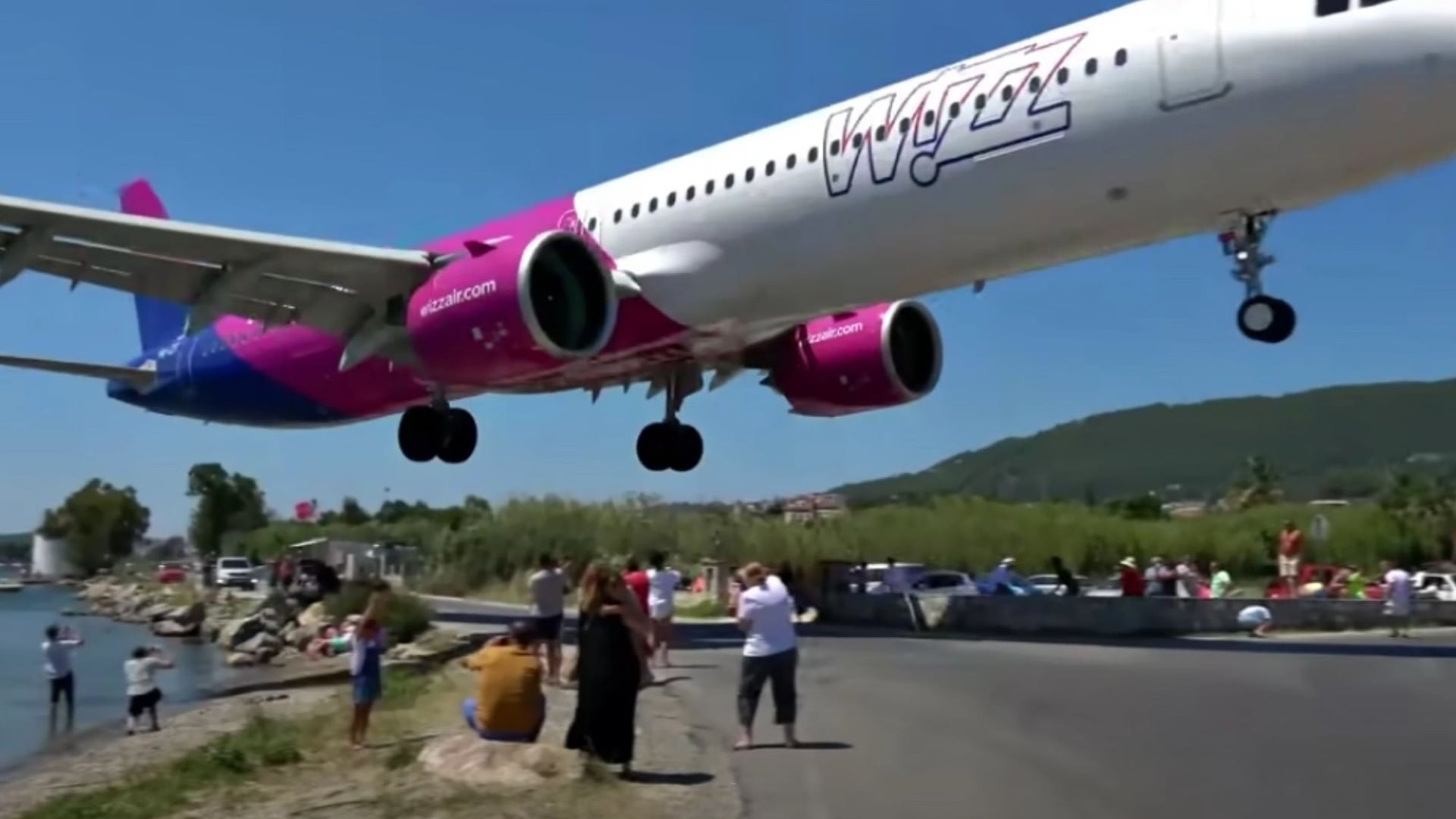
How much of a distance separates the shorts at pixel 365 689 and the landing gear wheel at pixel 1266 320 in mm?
10441

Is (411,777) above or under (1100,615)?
under

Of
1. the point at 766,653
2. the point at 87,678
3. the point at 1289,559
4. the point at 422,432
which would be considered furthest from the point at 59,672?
the point at 1289,559

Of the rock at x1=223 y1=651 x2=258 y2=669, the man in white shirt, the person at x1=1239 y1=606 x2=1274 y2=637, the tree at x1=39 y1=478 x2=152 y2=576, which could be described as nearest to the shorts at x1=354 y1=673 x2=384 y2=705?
the man in white shirt

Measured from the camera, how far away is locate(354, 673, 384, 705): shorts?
14.7m

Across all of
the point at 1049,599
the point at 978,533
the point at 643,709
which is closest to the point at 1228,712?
the point at 643,709

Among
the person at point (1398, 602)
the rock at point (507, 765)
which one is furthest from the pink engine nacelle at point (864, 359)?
the rock at point (507, 765)

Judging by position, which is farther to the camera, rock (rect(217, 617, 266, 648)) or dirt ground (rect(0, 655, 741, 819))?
rock (rect(217, 617, 266, 648))

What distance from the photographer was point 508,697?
11500 millimetres

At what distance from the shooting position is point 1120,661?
18.7 meters

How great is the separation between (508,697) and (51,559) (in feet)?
509

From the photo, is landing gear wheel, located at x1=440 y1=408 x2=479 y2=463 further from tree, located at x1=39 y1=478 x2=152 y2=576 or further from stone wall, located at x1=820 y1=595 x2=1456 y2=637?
tree, located at x1=39 y1=478 x2=152 y2=576

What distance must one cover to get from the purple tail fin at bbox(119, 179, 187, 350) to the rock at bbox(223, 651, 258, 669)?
301 inches

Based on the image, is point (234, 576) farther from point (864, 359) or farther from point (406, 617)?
point (864, 359)

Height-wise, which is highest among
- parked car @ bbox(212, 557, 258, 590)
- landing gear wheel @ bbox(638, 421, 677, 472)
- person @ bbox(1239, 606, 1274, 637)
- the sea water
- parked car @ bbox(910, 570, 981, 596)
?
landing gear wheel @ bbox(638, 421, 677, 472)
